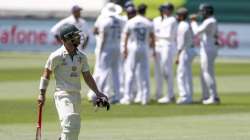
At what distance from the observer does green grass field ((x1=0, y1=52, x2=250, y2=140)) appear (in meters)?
16.5

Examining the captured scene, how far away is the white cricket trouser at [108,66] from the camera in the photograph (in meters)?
22.3

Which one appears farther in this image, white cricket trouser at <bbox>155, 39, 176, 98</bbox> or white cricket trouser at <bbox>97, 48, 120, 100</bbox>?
white cricket trouser at <bbox>155, 39, 176, 98</bbox>

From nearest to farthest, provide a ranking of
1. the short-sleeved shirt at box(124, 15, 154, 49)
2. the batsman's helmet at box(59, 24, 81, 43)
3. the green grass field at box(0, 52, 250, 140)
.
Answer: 1. the batsman's helmet at box(59, 24, 81, 43)
2. the green grass field at box(0, 52, 250, 140)
3. the short-sleeved shirt at box(124, 15, 154, 49)

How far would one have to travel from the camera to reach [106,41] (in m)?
22.3

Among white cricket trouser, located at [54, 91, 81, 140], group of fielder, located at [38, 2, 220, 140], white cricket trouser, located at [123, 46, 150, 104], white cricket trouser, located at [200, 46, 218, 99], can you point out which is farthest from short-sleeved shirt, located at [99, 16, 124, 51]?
white cricket trouser, located at [54, 91, 81, 140]

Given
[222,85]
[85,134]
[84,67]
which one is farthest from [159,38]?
[84,67]

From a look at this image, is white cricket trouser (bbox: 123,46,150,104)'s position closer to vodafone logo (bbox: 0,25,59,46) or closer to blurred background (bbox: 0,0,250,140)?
blurred background (bbox: 0,0,250,140)

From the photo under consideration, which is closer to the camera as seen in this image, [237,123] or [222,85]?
[237,123]

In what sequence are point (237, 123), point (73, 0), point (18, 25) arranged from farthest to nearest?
1. point (73, 0)
2. point (18, 25)
3. point (237, 123)

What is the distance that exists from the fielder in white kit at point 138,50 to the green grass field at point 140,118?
54 cm

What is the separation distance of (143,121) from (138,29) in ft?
12.7

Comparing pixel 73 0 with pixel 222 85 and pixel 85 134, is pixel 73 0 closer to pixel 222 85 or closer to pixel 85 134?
pixel 222 85

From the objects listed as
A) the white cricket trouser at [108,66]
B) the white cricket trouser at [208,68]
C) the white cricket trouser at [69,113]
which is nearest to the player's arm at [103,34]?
the white cricket trouser at [108,66]

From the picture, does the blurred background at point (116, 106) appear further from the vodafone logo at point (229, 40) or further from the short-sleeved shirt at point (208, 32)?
the short-sleeved shirt at point (208, 32)
